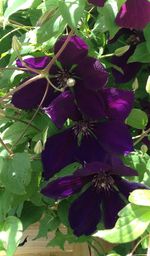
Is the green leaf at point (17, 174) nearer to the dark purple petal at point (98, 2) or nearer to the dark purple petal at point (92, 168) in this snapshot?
the dark purple petal at point (92, 168)

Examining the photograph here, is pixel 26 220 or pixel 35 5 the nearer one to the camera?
pixel 35 5

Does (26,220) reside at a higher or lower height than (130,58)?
lower

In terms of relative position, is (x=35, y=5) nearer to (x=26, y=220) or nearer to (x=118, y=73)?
(x=118, y=73)

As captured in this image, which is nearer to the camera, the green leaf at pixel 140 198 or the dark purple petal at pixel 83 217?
the green leaf at pixel 140 198

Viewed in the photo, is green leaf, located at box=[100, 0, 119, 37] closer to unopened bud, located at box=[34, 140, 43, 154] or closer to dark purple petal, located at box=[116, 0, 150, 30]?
dark purple petal, located at box=[116, 0, 150, 30]

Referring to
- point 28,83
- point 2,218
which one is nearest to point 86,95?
point 28,83

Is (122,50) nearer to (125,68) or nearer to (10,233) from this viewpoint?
(125,68)

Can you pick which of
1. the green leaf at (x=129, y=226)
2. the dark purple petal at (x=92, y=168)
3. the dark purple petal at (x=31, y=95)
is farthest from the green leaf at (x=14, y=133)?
the green leaf at (x=129, y=226)
